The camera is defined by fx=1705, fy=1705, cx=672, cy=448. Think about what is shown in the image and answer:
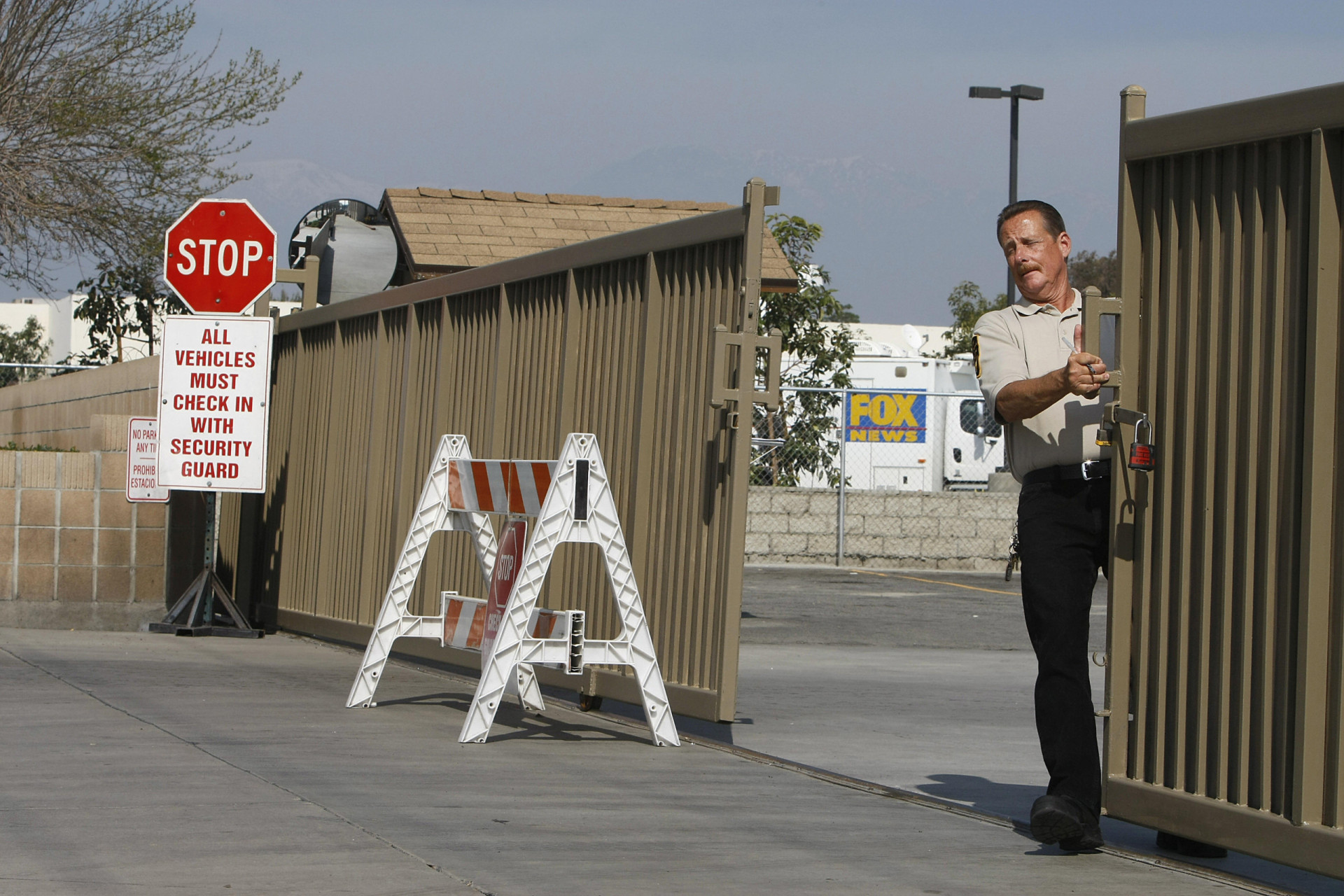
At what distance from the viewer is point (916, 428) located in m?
23.8

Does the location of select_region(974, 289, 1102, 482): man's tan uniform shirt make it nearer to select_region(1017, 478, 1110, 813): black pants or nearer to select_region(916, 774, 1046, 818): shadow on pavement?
select_region(1017, 478, 1110, 813): black pants

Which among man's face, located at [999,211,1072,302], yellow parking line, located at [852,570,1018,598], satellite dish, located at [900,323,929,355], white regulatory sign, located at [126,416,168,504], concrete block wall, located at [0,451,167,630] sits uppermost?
satellite dish, located at [900,323,929,355]

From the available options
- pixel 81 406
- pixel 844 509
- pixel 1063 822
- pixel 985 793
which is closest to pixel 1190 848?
pixel 1063 822

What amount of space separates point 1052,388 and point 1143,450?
32 cm

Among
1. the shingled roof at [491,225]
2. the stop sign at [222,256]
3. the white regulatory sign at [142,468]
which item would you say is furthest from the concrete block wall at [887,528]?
the white regulatory sign at [142,468]

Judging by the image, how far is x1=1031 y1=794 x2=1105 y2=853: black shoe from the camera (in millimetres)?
4902

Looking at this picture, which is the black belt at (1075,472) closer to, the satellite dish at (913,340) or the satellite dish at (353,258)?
the satellite dish at (353,258)

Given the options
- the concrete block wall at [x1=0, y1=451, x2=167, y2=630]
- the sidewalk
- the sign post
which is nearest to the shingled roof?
the sign post

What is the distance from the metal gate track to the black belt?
1.07 meters

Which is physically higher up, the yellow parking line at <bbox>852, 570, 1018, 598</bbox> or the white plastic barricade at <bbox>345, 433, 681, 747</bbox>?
the white plastic barricade at <bbox>345, 433, 681, 747</bbox>

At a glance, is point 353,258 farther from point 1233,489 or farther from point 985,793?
point 1233,489

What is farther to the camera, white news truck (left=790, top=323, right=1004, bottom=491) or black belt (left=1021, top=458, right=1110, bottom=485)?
white news truck (left=790, top=323, right=1004, bottom=491)

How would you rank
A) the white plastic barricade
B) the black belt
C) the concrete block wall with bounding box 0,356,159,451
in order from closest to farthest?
the black belt < the white plastic barricade < the concrete block wall with bounding box 0,356,159,451

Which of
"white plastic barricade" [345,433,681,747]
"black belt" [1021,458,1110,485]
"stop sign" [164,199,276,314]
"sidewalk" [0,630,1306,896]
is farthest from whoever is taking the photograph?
"stop sign" [164,199,276,314]
